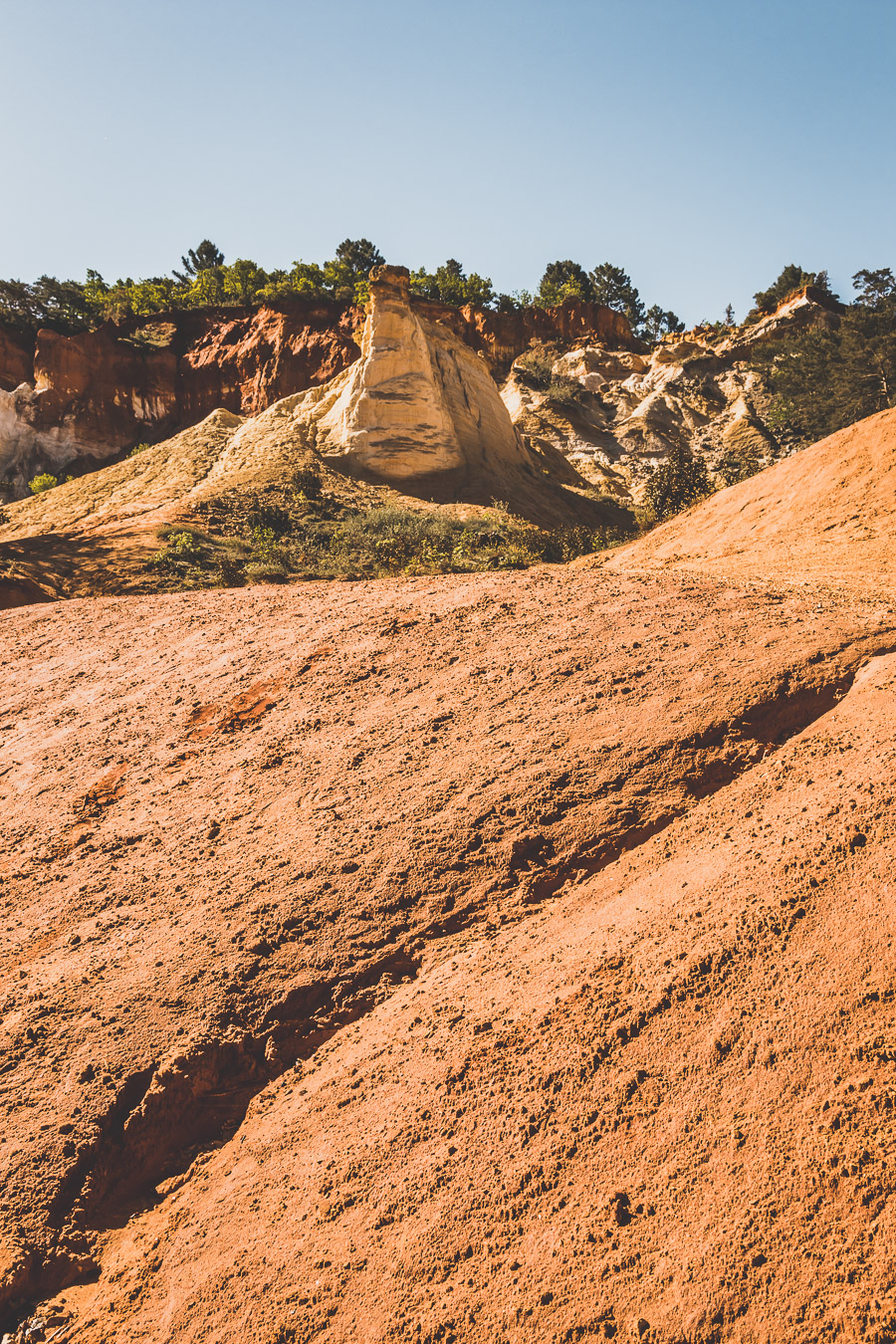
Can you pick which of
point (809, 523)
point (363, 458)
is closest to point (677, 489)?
point (363, 458)

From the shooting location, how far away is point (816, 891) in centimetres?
296

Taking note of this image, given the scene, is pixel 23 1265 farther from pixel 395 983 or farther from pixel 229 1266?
pixel 395 983

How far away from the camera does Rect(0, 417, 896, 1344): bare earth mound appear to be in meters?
2.30

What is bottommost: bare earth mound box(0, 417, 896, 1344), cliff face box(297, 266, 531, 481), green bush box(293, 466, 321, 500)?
bare earth mound box(0, 417, 896, 1344)

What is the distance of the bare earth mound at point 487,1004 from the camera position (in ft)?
7.54

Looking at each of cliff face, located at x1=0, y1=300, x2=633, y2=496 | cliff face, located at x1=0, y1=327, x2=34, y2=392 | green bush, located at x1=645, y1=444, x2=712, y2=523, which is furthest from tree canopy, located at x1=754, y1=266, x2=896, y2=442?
cliff face, located at x1=0, y1=327, x2=34, y2=392

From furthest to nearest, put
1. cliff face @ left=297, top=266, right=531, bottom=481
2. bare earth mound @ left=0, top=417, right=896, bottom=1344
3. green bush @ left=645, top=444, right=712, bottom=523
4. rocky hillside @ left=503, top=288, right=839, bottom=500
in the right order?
rocky hillside @ left=503, top=288, right=839, bottom=500
cliff face @ left=297, top=266, right=531, bottom=481
green bush @ left=645, top=444, right=712, bottom=523
bare earth mound @ left=0, top=417, right=896, bottom=1344

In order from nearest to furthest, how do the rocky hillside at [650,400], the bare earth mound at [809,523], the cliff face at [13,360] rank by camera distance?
the bare earth mound at [809,523]
the rocky hillside at [650,400]
the cliff face at [13,360]

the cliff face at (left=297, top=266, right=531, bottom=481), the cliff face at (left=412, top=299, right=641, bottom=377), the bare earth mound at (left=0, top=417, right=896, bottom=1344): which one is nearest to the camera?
the bare earth mound at (left=0, top=417, right=896, bottom=1344)

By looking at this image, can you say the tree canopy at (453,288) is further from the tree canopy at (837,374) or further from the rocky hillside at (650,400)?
the tree canopy at (837,374)

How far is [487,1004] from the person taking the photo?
3234 mm

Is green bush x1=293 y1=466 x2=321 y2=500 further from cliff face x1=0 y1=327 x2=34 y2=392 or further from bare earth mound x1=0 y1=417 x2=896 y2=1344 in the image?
cliff face x1=0 y1=327 x2=34 y2=392

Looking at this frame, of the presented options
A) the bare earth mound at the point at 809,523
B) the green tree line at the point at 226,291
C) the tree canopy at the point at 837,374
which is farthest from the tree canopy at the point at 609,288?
the bare earth mound at the point at 809,523

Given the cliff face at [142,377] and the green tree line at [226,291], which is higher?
the green tree line at [226,291]
